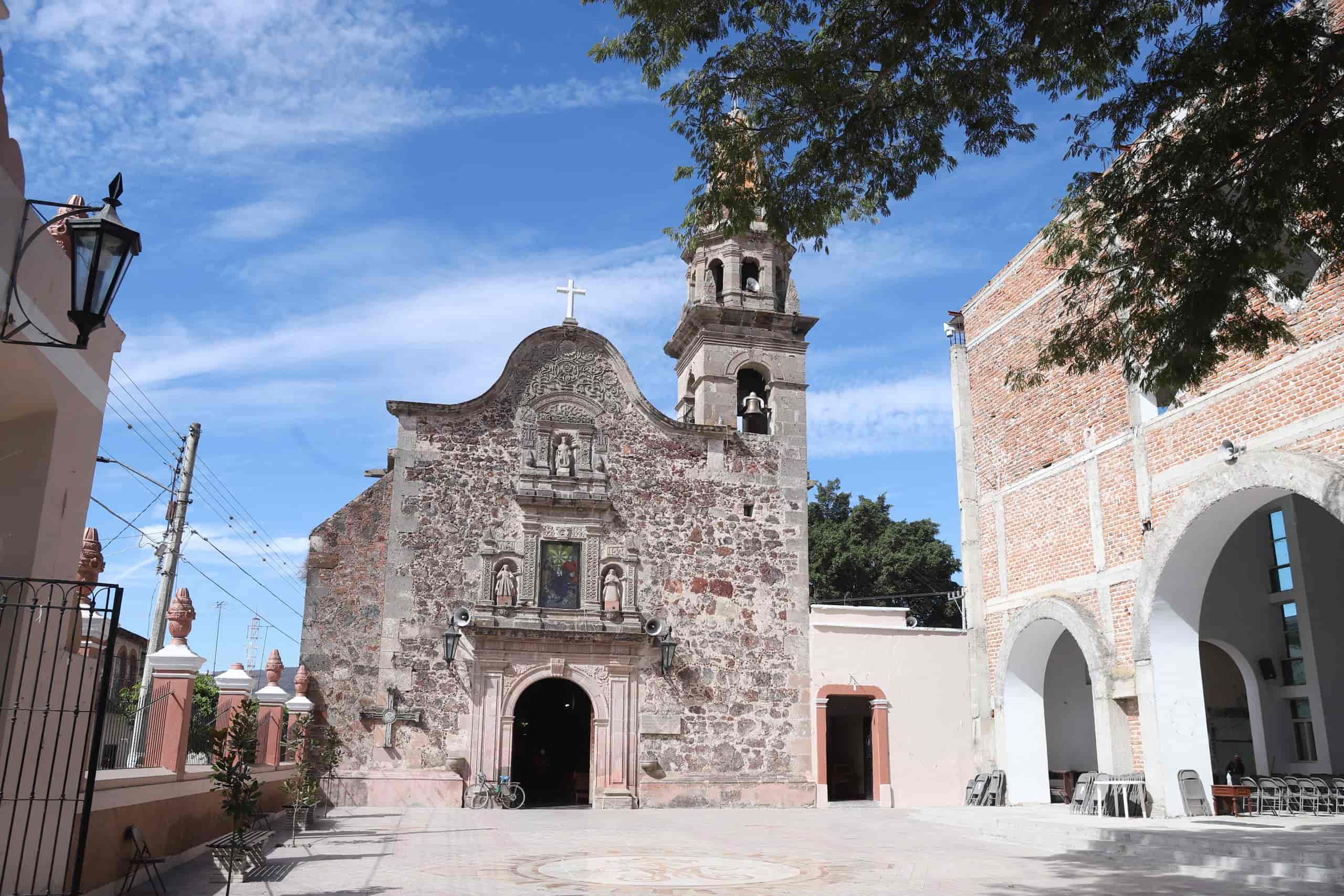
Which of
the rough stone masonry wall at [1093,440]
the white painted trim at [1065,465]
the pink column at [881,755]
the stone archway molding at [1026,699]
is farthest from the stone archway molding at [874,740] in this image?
the white painted trim at [1065,465]

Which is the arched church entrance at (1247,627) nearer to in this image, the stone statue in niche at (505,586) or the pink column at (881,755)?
the pink column at (881,755)

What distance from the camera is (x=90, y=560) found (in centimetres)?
744

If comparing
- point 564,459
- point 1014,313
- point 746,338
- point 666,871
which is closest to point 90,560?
point 666,871

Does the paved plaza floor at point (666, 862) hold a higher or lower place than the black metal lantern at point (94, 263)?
lower

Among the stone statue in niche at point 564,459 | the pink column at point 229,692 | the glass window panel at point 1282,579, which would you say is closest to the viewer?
the pink column at point 229,692

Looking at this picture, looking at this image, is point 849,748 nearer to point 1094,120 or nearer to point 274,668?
point 274,668

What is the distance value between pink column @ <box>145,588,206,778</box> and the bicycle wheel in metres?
7.89

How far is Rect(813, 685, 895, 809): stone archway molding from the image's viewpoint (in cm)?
1791

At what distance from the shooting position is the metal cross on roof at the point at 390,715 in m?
16.3

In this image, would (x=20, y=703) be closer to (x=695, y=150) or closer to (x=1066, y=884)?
(x=695, y=150)

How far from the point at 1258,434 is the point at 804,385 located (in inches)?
346

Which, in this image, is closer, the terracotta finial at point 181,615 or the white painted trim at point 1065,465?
the terracotta finial at point 181,615

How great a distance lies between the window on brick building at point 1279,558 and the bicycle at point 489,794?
39.1ft

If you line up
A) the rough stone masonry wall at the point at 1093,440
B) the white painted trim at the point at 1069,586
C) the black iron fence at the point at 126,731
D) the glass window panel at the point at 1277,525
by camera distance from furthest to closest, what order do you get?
the glass window panel at the point at 1277,525, the white painted trim at the point at 1069,586, the rough stone masonry wall at the point at 1093,440, the black iron fence at the point at 126,731
